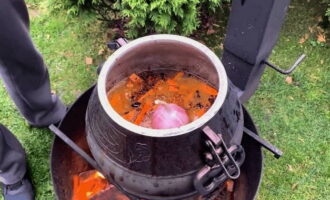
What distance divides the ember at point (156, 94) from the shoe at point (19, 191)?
139 centimetres

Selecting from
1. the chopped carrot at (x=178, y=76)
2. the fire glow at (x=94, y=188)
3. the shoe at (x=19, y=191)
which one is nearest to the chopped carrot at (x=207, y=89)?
the chopped carrot at (x=178, y=76)

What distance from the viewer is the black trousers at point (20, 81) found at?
2.30 meters

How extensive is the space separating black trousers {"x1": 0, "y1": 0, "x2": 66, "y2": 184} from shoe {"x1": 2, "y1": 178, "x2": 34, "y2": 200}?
0.08m

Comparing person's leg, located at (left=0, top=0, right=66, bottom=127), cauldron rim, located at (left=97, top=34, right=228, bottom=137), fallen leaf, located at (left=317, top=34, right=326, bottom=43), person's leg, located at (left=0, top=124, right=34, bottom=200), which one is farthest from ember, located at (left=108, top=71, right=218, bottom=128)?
fallen leaf, located at (left=317, top=34, right=326, bottom=43)

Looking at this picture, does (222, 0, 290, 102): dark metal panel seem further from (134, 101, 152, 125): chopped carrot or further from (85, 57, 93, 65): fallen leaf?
(85, 57, 93, 65): fallen leaf

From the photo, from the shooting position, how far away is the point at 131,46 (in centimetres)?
188

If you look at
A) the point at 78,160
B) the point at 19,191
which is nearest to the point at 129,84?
the point at 78,160

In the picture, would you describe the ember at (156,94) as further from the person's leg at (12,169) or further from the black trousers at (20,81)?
the person's leg at (12,169)

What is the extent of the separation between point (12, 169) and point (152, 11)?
1.69 meters

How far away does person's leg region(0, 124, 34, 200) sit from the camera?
9.02 ft

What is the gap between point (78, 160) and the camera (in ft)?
8.36

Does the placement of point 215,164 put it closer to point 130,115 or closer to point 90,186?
point 130,115

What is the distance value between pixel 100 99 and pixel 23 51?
100 cm

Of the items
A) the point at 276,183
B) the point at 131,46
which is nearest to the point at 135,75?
the point at 131,46
